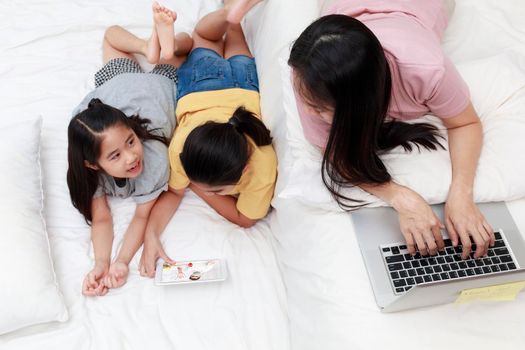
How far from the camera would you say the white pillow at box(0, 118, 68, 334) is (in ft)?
3.37

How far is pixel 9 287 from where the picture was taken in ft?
3.35

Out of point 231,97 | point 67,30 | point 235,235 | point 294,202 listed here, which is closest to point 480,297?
point 294,202

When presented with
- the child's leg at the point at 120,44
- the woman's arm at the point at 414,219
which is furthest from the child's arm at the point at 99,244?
the woman's arm at the point at 414,219

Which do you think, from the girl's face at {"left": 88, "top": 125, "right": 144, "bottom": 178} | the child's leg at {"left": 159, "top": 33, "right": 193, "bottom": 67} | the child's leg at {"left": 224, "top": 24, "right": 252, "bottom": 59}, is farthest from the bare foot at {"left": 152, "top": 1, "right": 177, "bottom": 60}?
the girl's face at {"left": 88, "top": 125, "right": 144, "bottom": 178}

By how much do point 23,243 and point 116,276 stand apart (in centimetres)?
23

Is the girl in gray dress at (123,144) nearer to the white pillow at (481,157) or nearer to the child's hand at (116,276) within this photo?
the child's hand at (116,276)

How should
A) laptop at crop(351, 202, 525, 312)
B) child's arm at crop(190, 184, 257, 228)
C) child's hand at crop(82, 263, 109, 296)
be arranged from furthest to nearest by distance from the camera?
child's arm at crop(190, 184, 257, 228) → child's hand at crop(82, 263, 109, 296) → laptop at crop(351, 202, 525, 312)

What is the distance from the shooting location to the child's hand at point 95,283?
1134mm

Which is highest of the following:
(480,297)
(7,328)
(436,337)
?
(480,297)

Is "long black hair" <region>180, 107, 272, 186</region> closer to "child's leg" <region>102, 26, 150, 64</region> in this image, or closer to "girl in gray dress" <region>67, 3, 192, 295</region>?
"girl in gray dress" <region>67, 3, 192, 295</region>

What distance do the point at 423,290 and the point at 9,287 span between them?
35.1 inches

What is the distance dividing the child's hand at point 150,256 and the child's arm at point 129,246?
0.12ft

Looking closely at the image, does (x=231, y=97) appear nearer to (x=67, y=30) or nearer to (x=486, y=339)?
(x=67, y=30)

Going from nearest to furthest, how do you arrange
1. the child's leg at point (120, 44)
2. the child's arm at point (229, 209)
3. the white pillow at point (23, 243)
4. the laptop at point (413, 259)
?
the laptop at point (413, 259) < the white pillow at point (23, 243) < the child's arm at point (229, 209) < the child's leg at point (120, 44)
